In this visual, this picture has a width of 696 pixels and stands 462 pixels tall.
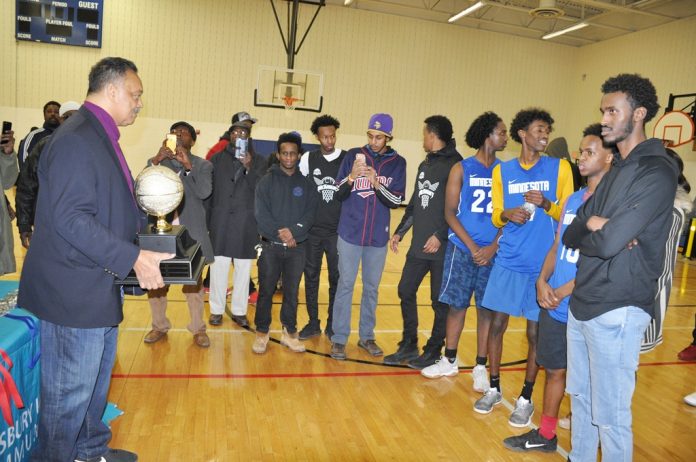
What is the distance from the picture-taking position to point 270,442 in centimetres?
317

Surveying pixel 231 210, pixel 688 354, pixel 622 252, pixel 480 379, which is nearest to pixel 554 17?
pixel 688 354

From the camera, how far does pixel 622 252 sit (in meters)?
2.39

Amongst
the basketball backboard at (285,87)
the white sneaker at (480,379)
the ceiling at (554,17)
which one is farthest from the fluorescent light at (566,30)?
the white sneaker at (480,379)

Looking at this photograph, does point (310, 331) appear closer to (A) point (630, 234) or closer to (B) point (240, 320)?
(B) point (240, 320)

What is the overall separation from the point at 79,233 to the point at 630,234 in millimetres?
2312

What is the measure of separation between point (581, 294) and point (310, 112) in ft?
→ 47.8

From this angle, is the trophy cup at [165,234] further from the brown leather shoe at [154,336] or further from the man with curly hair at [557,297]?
the brown leather shoe at [154,336]

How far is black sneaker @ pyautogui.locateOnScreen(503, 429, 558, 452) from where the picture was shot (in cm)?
328

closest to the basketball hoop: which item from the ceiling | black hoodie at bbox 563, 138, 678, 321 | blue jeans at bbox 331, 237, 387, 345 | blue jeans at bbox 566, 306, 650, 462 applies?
the ceiling

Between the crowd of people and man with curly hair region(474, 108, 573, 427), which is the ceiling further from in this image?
man with curly hair region(474, 108, 573, 427)

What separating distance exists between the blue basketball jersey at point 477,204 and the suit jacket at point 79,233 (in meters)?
2.52

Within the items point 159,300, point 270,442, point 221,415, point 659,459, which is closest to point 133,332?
point 159,300

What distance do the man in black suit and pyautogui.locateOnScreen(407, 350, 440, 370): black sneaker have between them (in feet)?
8.80

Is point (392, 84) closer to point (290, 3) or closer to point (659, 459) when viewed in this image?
point (290, 3)
